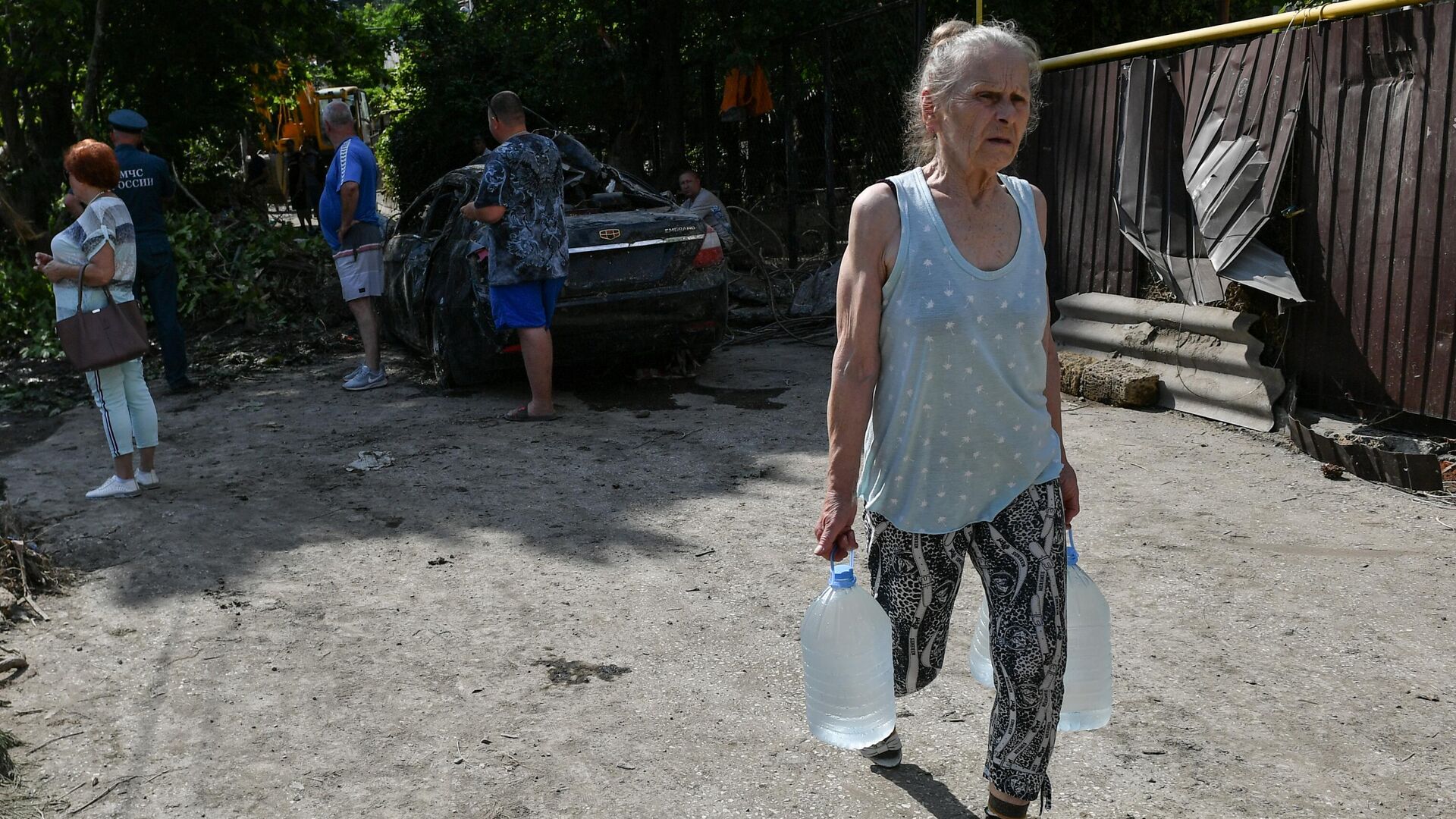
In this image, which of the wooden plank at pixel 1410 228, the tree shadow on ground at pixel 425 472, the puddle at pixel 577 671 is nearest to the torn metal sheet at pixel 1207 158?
the wooden plank at pixel 1410 228

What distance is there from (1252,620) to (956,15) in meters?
10.6

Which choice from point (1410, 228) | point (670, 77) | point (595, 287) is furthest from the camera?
point (670, 77)

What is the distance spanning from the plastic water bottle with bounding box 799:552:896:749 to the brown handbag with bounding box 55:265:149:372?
4339 millimetres

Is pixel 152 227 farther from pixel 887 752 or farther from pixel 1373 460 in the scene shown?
pixel 1373 460

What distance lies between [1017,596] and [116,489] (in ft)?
16.7

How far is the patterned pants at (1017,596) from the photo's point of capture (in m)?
2.73

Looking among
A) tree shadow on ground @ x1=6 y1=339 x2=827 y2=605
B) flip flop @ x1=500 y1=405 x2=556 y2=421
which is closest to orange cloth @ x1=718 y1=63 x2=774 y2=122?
tree shadow on ground @ x1=6 y1=339 x2=827 y2=605

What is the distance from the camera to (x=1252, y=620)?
4324 mm

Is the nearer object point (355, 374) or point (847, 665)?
point (847, 665)

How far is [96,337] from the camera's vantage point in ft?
19.2

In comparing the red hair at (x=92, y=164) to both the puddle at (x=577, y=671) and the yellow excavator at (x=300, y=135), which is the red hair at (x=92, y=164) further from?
the yellow excavator at (x=300, y=135)

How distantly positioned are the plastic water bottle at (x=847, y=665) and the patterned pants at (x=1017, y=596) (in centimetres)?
14

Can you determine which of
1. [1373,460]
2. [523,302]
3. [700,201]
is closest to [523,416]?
[523,302]

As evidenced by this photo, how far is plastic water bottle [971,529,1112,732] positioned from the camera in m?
3.01
